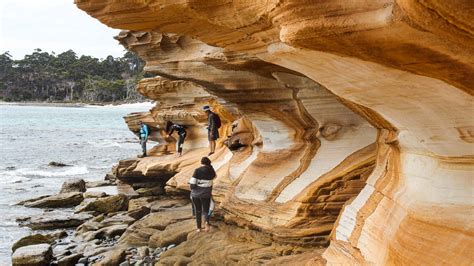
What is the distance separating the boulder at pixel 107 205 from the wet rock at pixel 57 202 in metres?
1.92

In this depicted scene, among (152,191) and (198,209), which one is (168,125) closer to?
(152,191)

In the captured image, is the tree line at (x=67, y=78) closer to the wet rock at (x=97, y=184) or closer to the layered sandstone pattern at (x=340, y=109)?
the wet rock at (x=97, y=184)

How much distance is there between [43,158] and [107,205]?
64.0 feet

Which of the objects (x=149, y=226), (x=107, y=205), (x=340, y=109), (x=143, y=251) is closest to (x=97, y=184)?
(x=107, y=205)

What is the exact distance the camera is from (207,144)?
1720cm

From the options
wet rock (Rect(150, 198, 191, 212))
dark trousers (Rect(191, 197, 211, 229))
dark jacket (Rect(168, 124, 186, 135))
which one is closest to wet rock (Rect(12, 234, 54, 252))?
wet rock (Rect(150, 198, 191, 212))

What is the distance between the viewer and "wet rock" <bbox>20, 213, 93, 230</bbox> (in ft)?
49.5

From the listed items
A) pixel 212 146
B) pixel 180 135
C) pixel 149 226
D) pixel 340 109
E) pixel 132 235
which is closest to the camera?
pixel 340 109

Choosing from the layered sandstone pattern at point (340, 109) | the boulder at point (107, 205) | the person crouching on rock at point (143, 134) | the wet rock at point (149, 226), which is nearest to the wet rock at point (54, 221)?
the boulder at point (107, 205)

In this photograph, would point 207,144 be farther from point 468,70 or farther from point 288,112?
point 468,70

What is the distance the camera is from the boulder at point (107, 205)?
16.2 meters

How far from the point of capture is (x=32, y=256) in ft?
36.6

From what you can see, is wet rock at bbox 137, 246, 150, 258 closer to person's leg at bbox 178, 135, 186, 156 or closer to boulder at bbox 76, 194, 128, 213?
boulder at bbox 76, 194, 128, 213

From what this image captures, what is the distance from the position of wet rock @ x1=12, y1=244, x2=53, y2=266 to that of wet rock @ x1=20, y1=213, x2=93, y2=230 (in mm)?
3507
